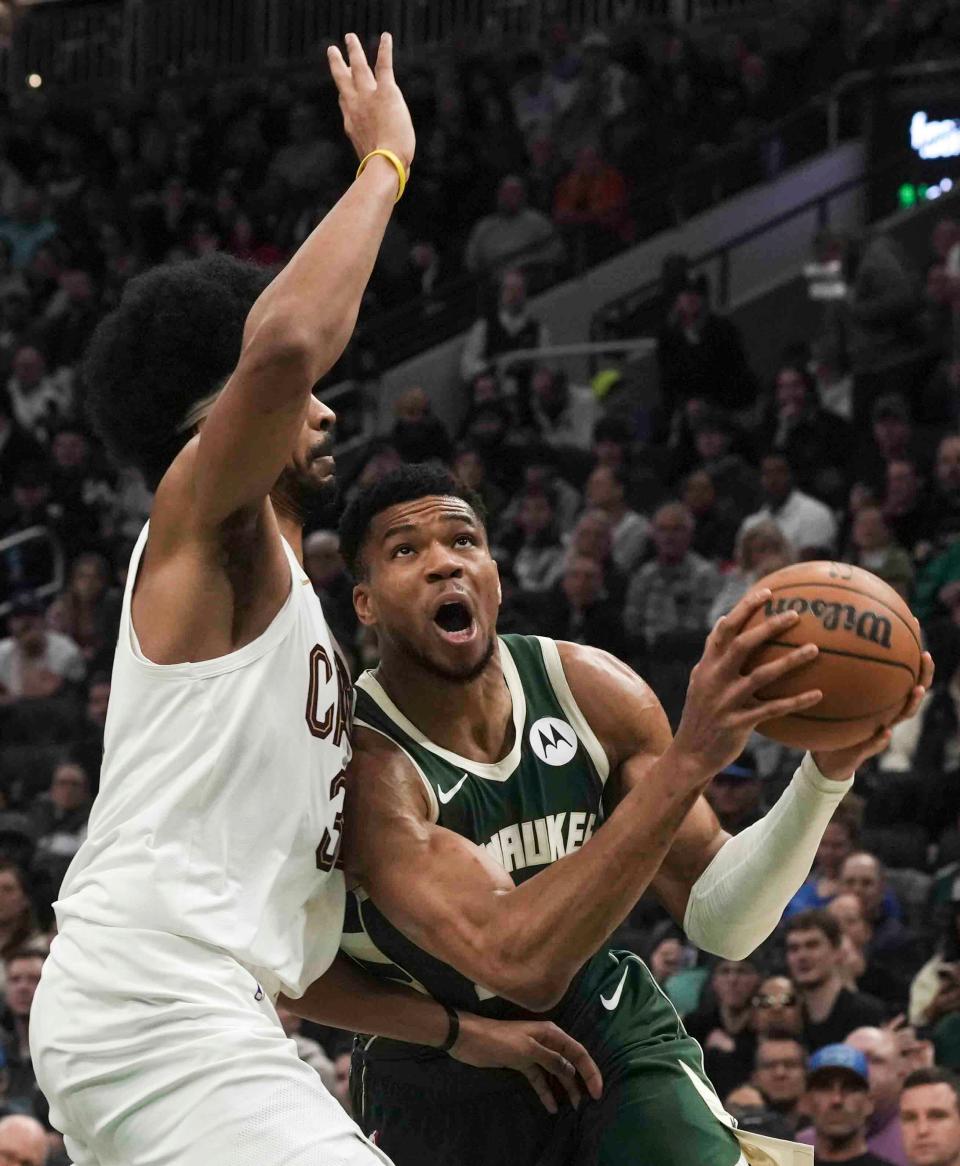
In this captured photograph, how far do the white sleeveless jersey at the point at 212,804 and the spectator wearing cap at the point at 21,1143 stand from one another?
3.57 m

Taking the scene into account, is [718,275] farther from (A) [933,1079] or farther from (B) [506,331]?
(A) [933,1079]

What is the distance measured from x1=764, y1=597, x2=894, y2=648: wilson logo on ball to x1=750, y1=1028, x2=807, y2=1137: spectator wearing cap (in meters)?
3.70

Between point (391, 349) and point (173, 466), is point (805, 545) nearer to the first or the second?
point (391, 349)

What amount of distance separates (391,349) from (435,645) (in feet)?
35.9

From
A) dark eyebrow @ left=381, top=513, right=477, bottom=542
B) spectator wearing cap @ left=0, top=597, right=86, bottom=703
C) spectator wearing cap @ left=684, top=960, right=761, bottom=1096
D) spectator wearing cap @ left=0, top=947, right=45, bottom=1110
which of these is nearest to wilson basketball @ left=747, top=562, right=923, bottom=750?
dark eyebrow @ left=381, top=513, right=477, bottom=542

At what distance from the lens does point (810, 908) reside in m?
7.12

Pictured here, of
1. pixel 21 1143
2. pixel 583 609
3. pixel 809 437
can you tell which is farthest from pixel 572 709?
pixel 809 437

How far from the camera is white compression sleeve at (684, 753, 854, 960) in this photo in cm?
340

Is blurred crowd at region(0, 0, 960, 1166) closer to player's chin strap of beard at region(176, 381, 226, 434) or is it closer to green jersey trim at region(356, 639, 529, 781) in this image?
green jersey trim at region(356, 639, 529, 781)

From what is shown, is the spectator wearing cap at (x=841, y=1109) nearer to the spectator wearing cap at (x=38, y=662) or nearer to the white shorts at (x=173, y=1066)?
the white shorts at (x=173, y=1066)

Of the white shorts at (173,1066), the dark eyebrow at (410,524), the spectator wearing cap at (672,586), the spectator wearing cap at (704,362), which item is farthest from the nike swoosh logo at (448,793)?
the spectator wearing cap at (704,362)

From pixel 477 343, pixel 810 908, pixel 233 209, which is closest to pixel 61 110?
pixel 233 209

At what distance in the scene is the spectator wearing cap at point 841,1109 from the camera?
20.0 ft

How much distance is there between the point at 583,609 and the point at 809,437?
1914mm
